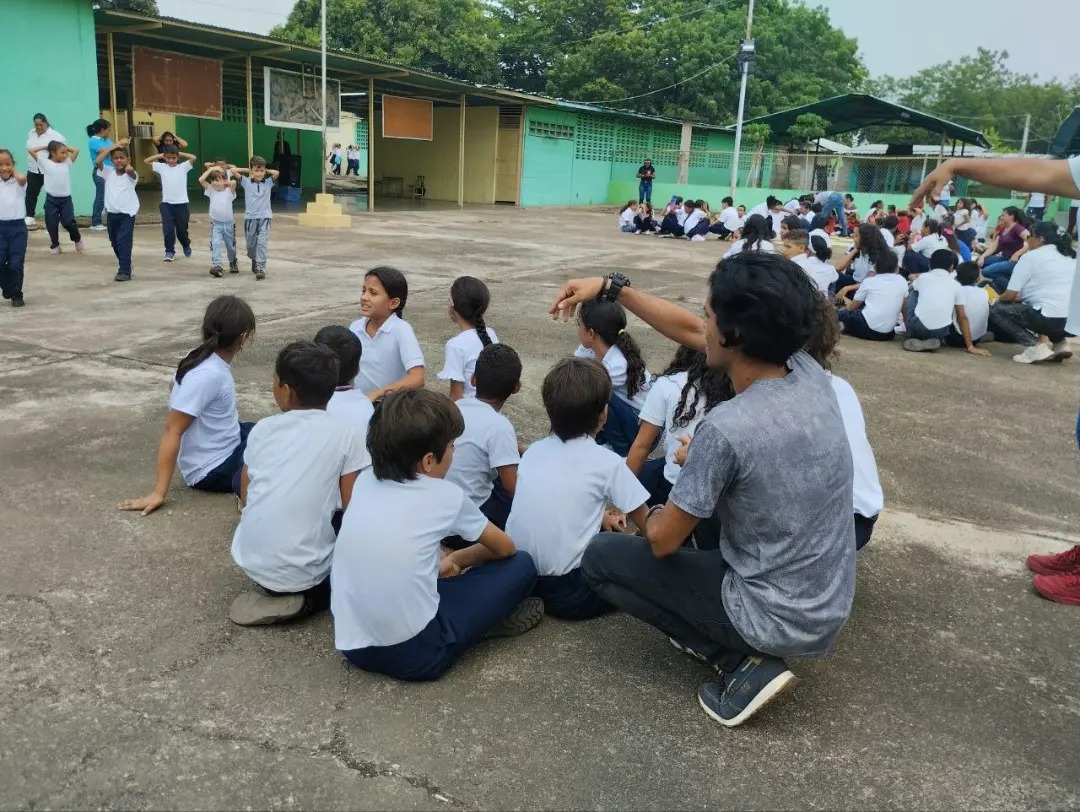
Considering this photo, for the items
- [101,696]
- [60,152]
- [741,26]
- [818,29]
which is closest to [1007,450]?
[101,696]

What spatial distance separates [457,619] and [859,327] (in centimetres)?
636

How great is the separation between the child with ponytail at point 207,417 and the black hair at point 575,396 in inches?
59.2

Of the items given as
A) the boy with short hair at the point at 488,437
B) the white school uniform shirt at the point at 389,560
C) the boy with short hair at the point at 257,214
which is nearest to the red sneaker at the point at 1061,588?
the boy with short hair at the point at 488,437

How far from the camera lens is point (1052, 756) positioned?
7.08 feet

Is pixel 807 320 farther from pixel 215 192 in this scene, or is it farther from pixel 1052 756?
pixel 215 192

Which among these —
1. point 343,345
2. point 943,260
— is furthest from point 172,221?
point 943,260

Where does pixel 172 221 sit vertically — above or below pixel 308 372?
above

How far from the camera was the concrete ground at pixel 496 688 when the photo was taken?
6.49 feet

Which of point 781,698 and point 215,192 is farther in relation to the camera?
point 215,192

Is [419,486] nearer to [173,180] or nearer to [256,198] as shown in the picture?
[256,198]

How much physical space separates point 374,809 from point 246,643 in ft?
2.80

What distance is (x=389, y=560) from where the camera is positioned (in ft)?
7.36

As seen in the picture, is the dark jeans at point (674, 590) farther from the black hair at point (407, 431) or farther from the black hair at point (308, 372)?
the black hair at point (308, 372)

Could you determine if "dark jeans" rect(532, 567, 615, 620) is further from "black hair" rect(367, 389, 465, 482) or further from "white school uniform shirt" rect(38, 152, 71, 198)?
"white school uniform shirt" rect(38, 152, 71, 198)
